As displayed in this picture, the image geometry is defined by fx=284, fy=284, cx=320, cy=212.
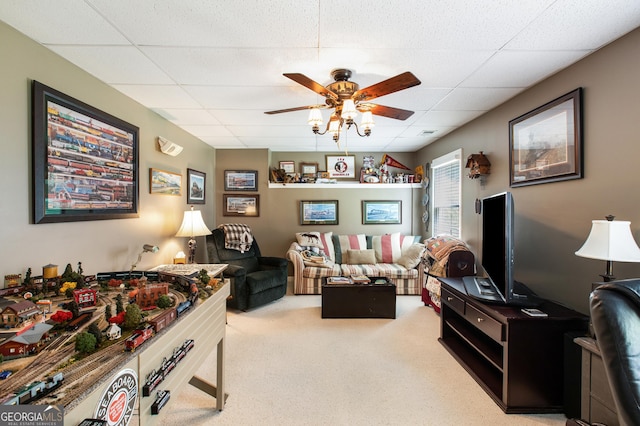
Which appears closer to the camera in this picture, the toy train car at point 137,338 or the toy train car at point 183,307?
the toy train car at point 137,338

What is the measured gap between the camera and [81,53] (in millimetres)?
1964

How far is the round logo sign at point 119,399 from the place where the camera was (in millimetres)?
812

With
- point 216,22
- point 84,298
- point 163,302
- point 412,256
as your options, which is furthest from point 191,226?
point 412,256

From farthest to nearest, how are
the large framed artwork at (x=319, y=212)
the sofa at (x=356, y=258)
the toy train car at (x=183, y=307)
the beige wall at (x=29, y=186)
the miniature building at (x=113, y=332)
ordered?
the large framed artwork at (x=319, y=212) < the sofa at (x=356, y=258) < the beige wall at (x=29, y=186) < the toy train car at (x=183, y=307) < the miniature building at (x=113, y=332)

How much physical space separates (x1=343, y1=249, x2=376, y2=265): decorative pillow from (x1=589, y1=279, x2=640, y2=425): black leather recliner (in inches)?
155

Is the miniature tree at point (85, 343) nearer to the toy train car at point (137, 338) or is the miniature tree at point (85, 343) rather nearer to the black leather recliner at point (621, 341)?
the toy train car at point (137, 338)

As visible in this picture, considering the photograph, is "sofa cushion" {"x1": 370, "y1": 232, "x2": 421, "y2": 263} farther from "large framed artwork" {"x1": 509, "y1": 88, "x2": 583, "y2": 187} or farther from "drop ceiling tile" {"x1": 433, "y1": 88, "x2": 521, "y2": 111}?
"drop ceiling tile" {"x1": 433, "y1": 88, "x2": 521, "y2": 111}

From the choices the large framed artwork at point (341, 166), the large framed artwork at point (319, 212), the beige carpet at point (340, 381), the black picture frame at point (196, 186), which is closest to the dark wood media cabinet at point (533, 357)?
the beige carpet at point (340, 381)

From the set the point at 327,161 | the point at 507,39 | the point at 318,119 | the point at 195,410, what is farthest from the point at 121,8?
the point at 327,161

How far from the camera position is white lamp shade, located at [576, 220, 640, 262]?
1.53m

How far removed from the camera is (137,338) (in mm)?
994

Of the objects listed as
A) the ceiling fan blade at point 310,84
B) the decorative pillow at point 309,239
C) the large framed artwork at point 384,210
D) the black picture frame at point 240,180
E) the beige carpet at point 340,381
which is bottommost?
the beige carpet at point 340,381

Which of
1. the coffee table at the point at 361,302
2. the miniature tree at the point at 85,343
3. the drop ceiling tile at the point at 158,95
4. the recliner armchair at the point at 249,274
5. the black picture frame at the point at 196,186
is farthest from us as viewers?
the black picture frame at the point at 196,186

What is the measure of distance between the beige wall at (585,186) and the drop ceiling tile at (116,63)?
3142mm
